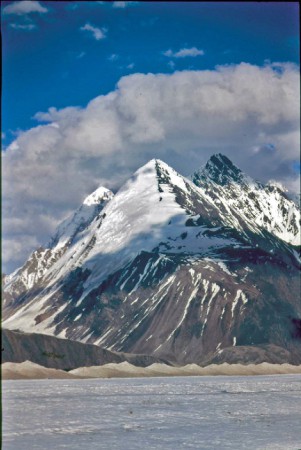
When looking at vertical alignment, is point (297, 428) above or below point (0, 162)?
below

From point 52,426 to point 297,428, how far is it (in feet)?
104

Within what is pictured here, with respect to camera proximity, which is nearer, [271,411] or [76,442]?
→ [76,442]

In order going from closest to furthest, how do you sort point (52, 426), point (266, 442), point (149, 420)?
1. point (266, 442)
2. point (52, 426)
3. point (149, 420)

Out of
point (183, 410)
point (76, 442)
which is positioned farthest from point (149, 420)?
point (76, 442)

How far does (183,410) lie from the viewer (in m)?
131

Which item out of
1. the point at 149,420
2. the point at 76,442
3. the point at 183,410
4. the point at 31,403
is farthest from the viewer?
the point at 31,403

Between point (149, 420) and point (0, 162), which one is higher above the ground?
point (0, 162)

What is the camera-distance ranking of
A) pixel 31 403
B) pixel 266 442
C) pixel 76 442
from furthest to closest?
pixel 31 403
pixel 76 442
pixel 266 442

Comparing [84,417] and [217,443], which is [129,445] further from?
[84,417]

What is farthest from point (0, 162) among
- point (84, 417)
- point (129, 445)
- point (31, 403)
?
point (31, 403)

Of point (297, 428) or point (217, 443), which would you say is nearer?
point (217, 443)

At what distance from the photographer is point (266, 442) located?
7556 cm

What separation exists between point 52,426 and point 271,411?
4093 cm

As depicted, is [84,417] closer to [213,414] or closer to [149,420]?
[149,420]
